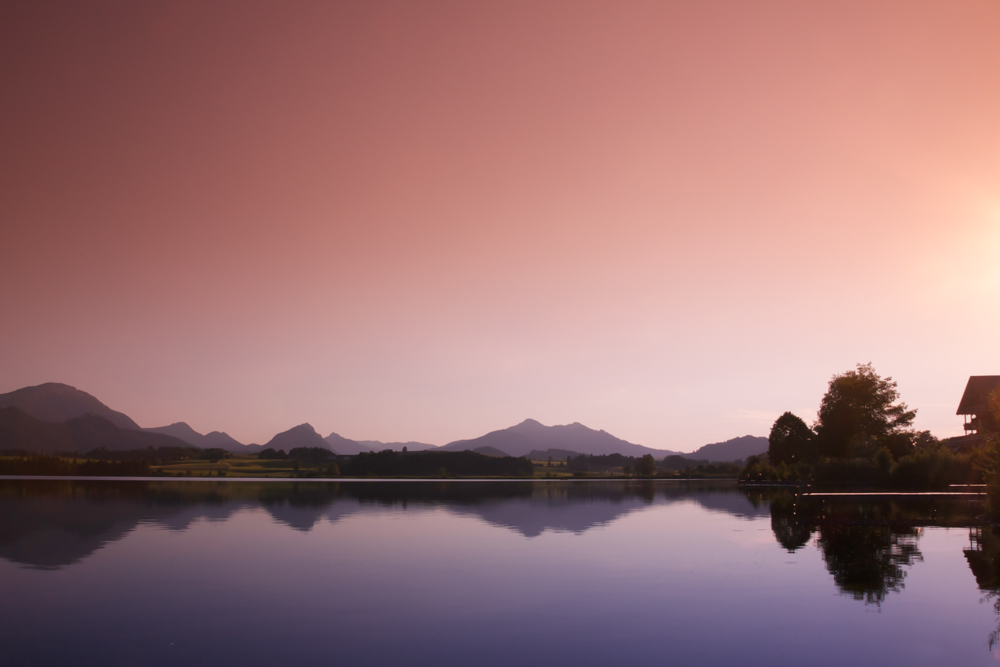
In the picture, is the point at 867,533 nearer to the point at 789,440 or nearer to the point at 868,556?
the point at 868,556

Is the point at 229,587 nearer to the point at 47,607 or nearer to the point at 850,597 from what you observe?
the point at 47,607

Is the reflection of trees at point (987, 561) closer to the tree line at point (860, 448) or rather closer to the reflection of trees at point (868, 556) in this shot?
the reflection of trees at point (868, 556)

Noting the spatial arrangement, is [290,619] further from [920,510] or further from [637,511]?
[920,510]

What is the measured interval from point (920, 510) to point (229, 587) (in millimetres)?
50381

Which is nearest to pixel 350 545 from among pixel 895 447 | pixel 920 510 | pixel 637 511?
pixel 637 511

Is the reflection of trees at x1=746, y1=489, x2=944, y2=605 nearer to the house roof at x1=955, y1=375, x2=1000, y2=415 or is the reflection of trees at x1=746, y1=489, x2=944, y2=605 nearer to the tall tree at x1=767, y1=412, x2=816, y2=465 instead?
the house roof at x1=955, y1=375, x2=1000, y2=415

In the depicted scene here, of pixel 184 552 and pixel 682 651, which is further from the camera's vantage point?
pixel 184 552

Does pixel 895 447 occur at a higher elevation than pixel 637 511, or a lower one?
higher

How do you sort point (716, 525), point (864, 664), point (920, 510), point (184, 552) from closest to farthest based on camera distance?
point (864, 664) → point (184, 552) → point (716, 525) → point (920, 510)

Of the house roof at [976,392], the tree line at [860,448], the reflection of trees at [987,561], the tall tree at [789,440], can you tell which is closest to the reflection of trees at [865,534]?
the reflection of trees at [987,561]

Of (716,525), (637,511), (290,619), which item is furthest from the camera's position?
(637,511)

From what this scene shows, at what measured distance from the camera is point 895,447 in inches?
3541

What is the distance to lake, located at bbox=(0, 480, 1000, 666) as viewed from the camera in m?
13.3

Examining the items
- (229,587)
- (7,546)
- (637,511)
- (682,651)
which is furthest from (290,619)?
(637,511)
